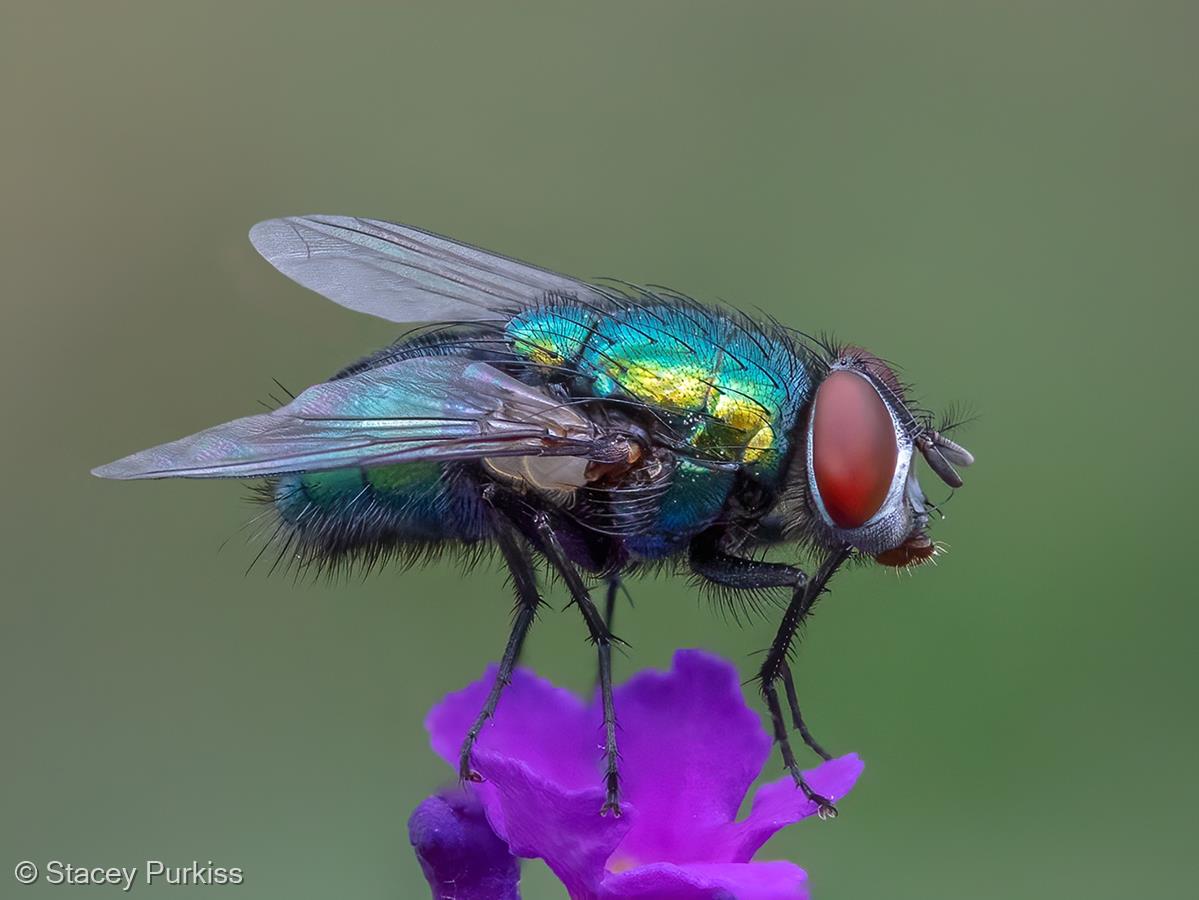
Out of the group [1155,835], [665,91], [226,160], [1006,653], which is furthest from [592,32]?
[1155,835]

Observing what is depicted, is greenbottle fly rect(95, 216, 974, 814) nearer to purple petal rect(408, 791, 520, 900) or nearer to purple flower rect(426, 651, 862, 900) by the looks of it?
purple flower rect(426, 651, 862, 900)

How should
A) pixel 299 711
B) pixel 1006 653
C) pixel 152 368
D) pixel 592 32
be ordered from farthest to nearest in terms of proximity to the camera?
1. pixel 592 32
2. pixel 152 368
3. pixel 299 711
4. pixel 1006 653

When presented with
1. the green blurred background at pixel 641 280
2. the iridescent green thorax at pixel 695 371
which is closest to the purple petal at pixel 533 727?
the iridescent green thorax at pixel 695 371

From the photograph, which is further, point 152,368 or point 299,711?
point 152,368

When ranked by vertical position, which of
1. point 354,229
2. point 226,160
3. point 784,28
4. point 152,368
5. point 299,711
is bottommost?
point 299,711

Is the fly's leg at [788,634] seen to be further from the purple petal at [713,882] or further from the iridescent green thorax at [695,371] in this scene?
the purple petal at [713,882]

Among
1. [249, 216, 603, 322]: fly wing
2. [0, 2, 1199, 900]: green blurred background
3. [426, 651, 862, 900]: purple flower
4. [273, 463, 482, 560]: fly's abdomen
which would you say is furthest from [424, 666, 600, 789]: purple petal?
[0, 2, 1199, 900]: green blurred background

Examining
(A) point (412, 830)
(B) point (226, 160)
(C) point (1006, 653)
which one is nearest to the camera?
(A) point (412, 830)

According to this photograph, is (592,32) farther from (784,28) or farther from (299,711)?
(299,711)
